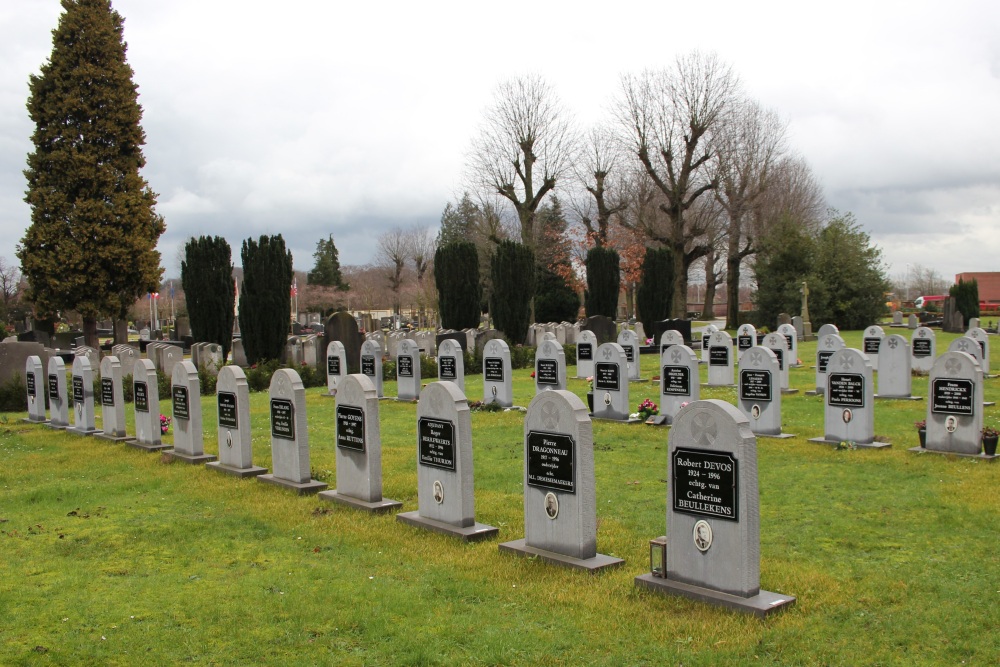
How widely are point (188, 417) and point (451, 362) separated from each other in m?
7.35

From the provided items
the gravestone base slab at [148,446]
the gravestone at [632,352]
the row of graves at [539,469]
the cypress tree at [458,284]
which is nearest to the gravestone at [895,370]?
the gravestone at [632,352]

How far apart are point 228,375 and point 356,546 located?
167 inches

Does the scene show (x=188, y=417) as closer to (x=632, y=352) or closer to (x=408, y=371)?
(x=408, y=371)

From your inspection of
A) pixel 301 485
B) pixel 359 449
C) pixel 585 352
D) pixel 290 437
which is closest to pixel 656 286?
pixel 585 352

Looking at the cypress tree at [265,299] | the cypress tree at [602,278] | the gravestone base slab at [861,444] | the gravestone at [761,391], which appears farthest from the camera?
the cypress tree at [602,278]

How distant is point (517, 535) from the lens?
727 cm

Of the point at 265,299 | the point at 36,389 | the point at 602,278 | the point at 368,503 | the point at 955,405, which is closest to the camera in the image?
the point at 368,503

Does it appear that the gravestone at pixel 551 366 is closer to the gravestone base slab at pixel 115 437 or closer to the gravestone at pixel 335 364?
the gravestone at pixel 335 364

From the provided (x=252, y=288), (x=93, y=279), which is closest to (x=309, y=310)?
(x=93, y=279)

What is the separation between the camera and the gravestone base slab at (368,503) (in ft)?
26.9

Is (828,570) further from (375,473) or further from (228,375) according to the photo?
(228,375)

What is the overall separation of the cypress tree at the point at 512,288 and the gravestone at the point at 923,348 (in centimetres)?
1568

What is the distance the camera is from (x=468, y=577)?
6.08m

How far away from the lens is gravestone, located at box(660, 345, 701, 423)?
13.9 meters
